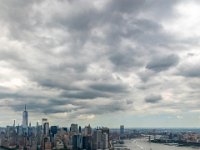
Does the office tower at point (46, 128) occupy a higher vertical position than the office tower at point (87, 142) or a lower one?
higher

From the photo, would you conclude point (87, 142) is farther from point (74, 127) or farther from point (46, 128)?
point (46, 128)

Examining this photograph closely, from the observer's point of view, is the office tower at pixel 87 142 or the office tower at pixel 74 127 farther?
the office tower at pixel 74 127

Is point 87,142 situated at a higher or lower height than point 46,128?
lower

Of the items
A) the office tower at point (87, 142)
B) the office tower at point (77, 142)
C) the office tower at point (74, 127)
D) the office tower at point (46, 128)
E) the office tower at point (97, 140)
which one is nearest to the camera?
the office tower at point (97, 140)

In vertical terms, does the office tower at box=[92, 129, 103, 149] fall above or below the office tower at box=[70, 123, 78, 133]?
below

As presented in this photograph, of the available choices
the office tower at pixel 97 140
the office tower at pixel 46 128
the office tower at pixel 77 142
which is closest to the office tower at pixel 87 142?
the office tower at pixel 77 142

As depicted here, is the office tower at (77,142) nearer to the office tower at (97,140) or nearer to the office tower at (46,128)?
the office tower at (97,140)

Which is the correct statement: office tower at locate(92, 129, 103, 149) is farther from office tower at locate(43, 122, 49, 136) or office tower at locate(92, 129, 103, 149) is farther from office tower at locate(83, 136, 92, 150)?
office tower at locate(43, 122, 49, 136)

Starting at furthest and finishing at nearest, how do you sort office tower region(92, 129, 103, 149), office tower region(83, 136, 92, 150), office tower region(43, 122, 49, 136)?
1. office tower region(43, 122, 49, 136)
2. office tower region(83, 136, 92, 150)
3. office tower region(92, 129, 103, 149)

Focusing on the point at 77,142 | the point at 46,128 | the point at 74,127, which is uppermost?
the point at 74,127

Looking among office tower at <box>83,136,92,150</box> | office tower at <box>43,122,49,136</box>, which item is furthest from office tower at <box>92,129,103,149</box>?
office tower at <box>43,122,49,136</box>

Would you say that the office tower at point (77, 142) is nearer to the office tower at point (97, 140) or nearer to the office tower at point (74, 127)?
the office tower at point (97, 140)

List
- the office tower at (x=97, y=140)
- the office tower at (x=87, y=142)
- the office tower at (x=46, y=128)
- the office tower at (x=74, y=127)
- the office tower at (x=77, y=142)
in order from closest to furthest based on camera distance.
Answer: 1. the office tower at (x=97, y=140)
2. the office tower at (x=87, y=142)
3. the office tower at (x=77, y=142)
4. the office tower at (x=46, y=128)
5. the office tower at (x=74, y=127)

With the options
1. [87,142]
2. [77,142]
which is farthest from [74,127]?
[87,142]
